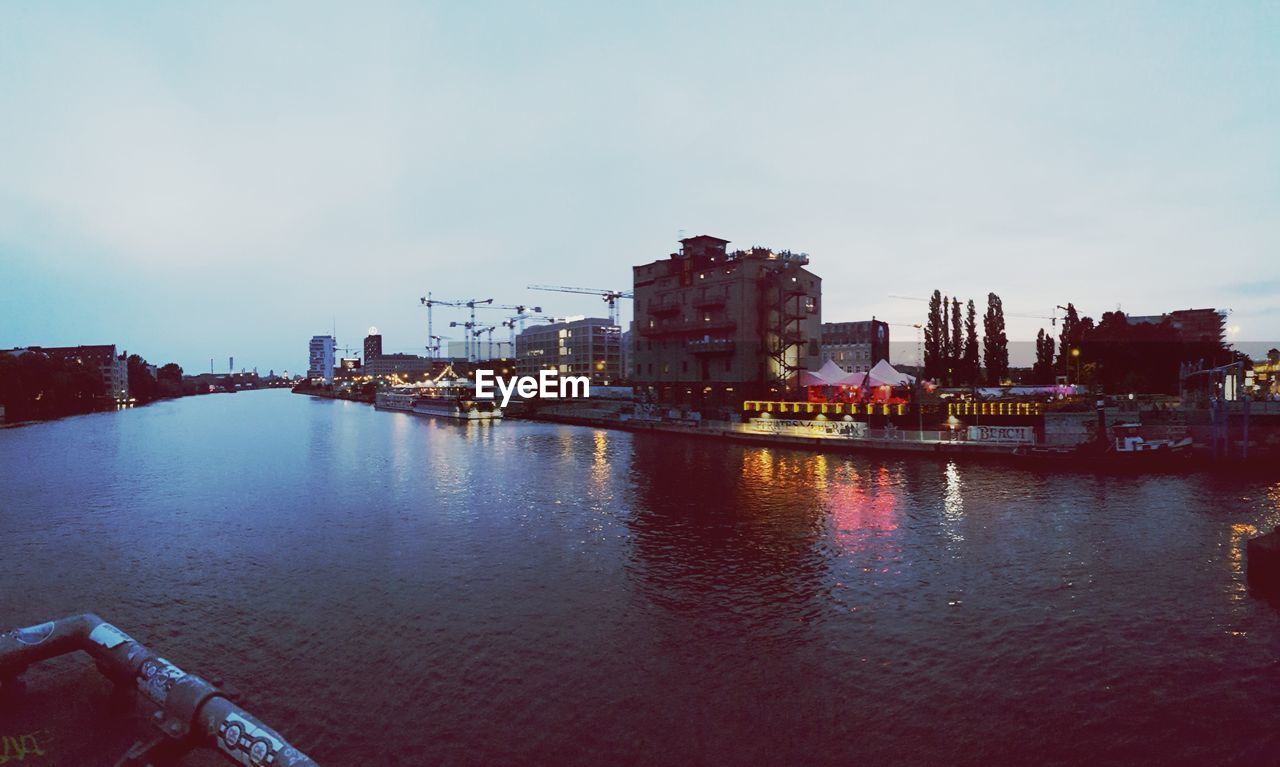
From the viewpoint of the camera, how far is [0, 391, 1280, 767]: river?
11789mm

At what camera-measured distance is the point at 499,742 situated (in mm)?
11594

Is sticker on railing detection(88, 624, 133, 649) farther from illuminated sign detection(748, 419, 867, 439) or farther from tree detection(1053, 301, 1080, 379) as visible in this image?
tree detection(1053, 301, 1080, 379)

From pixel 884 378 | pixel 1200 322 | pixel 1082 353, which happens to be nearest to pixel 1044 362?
pixel 1082 353

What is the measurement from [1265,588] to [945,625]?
11.5 m

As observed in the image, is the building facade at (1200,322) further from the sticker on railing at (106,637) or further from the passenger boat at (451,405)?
the sticker on railing at (106,637)

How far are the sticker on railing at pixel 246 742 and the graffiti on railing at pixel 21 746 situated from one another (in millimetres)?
3920

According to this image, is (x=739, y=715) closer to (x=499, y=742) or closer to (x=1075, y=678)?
(x=499, y=742)

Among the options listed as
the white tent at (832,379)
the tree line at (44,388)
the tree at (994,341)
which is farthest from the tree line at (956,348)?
the tree line at (44,388)

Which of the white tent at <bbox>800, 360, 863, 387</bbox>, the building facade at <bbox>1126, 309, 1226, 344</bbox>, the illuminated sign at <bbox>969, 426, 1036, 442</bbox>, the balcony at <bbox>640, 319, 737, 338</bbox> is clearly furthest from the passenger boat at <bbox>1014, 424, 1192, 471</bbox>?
the building facade at <bbox>1126, 309, 1226, 344</bbox>

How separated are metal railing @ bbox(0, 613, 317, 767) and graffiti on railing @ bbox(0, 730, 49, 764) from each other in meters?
1.23

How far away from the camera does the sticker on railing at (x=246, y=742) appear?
905 cm

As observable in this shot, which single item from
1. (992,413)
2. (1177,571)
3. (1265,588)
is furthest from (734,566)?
(992,413)

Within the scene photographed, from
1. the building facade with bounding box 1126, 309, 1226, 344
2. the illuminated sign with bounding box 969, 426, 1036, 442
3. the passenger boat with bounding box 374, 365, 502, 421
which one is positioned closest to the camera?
the illuminated sign with bounding box 969, 426, 1036, 442

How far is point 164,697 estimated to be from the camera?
10.6 m
